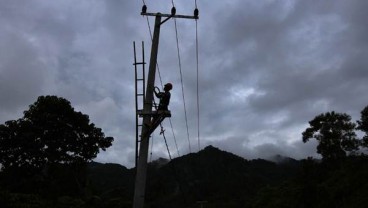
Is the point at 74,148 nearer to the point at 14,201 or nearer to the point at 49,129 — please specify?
the point at 49,129

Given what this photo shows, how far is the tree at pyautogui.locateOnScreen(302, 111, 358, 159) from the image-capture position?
66.8 m

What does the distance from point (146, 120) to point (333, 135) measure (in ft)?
200

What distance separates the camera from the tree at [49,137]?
32.8 meters

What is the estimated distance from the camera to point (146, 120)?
36.9 feet

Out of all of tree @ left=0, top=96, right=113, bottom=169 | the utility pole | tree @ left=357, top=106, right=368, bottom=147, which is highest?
tree @ left=357, top=106, right=368, bottom=147

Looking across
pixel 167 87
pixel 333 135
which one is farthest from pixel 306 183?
pixel 167 87

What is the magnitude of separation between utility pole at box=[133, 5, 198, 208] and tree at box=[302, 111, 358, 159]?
59.5 m

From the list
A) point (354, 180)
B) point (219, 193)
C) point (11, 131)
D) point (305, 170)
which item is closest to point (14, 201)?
point (11, 131)

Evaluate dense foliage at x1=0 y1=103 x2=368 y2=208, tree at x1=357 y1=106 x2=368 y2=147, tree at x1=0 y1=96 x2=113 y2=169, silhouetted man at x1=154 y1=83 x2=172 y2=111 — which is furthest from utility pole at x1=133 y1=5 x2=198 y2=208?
tree at x1=357 y1=106 x2=368 y2=147

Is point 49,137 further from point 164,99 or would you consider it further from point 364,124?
point 364,124

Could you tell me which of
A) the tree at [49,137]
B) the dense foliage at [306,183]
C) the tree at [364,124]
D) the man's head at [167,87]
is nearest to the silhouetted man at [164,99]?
the man's head at [167,87]

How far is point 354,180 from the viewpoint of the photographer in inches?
2115

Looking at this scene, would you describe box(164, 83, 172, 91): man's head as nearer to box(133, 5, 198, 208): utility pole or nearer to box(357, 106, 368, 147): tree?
box(133, 5, 198, 208): utility pole

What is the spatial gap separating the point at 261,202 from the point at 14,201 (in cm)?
5608
